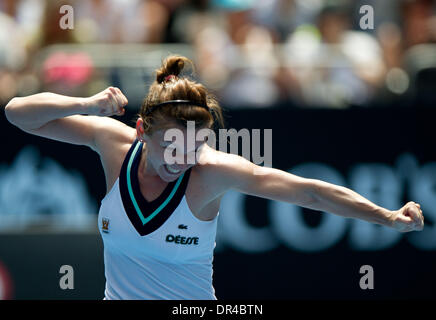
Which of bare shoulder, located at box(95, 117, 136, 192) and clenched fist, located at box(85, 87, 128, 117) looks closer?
clenched fist, located at box(85, 87, 128, 117)

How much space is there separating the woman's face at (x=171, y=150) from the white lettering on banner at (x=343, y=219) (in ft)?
10.5

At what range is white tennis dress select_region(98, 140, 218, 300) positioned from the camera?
3.82 m

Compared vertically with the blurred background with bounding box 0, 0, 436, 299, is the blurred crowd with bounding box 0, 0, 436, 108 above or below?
above

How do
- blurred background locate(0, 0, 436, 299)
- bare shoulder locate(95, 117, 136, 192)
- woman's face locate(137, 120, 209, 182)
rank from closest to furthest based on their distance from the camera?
woman's face locate(137, 120, 209, 182) → bare shoulder locate(95, 117, 136, 192) → blurred background locate(0, 0, 436, 299)

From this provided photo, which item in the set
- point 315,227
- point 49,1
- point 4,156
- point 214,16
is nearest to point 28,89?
point 4,156

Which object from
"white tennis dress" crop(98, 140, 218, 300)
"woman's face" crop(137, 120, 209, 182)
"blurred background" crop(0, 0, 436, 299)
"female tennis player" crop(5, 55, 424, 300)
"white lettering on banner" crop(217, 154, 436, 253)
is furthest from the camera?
Answer: "white lettering on banner" crop(217, 154, 436, 253)

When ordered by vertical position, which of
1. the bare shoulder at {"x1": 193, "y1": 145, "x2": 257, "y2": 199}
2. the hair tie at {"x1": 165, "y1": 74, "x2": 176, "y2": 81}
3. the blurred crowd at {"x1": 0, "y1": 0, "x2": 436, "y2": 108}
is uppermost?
the blurred crowd at {"x1": 0, "y1": 0, "x2": 436, "y2": 108}

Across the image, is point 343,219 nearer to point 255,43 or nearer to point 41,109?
point 255,43

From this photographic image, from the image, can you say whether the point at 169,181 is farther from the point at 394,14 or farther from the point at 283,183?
the point at 394,14

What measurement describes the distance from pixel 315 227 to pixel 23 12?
4.36 metres

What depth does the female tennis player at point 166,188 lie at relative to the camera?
371cm

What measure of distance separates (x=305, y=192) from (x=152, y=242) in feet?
2.85

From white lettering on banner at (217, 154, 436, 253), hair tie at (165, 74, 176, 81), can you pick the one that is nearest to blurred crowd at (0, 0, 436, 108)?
white lettering on banner at (217, 154, 436, 253)

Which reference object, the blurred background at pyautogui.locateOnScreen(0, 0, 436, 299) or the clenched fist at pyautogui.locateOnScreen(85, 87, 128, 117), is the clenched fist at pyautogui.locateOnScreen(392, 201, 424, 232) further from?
the blurred background at pyautogui.locateOnScreen(0, 0, 436, 299)
